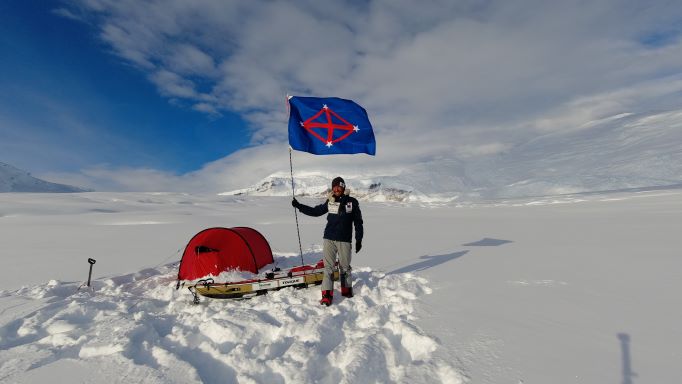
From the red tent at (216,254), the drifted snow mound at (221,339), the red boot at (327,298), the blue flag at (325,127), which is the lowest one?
the drifted snow mound at (221,339)

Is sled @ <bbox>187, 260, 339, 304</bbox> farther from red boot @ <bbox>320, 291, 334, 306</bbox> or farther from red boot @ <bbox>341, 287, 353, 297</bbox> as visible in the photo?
red boot @ <bbox>320, 291, 334, 306</bbox>

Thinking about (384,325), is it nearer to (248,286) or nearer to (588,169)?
(248,286)

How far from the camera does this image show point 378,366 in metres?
3.40

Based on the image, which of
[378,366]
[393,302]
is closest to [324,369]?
[378,366]

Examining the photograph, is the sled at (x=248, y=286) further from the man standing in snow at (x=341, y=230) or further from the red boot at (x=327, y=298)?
the red boot at (x=327, y=298)

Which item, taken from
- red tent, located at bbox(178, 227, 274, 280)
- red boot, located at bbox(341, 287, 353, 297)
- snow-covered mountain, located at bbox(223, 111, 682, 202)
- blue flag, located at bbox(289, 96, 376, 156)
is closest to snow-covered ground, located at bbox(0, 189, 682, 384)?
red boot, located at bbox(341, 287, 353, 297)

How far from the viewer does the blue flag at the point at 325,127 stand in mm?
7238

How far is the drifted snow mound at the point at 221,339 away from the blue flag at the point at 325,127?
10.3 feet

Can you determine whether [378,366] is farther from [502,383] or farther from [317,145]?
[317,145]

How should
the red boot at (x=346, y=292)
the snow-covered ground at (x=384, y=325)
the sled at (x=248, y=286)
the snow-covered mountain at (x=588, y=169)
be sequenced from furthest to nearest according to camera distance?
the snow-covered mountain at (x=588, y=169)
the red boot at (x=346, y=292)
the sled at (x=248, y=286)
the snow-covered ground at (x=384, y=325)

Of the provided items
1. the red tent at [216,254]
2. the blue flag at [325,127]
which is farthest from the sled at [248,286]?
the blue flag at [325,127]

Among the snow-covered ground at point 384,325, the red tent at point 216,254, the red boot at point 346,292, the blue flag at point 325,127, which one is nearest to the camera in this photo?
the snow-covered ground at point 384,325

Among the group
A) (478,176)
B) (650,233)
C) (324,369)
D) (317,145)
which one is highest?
(478,176)

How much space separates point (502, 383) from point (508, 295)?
101 inches
